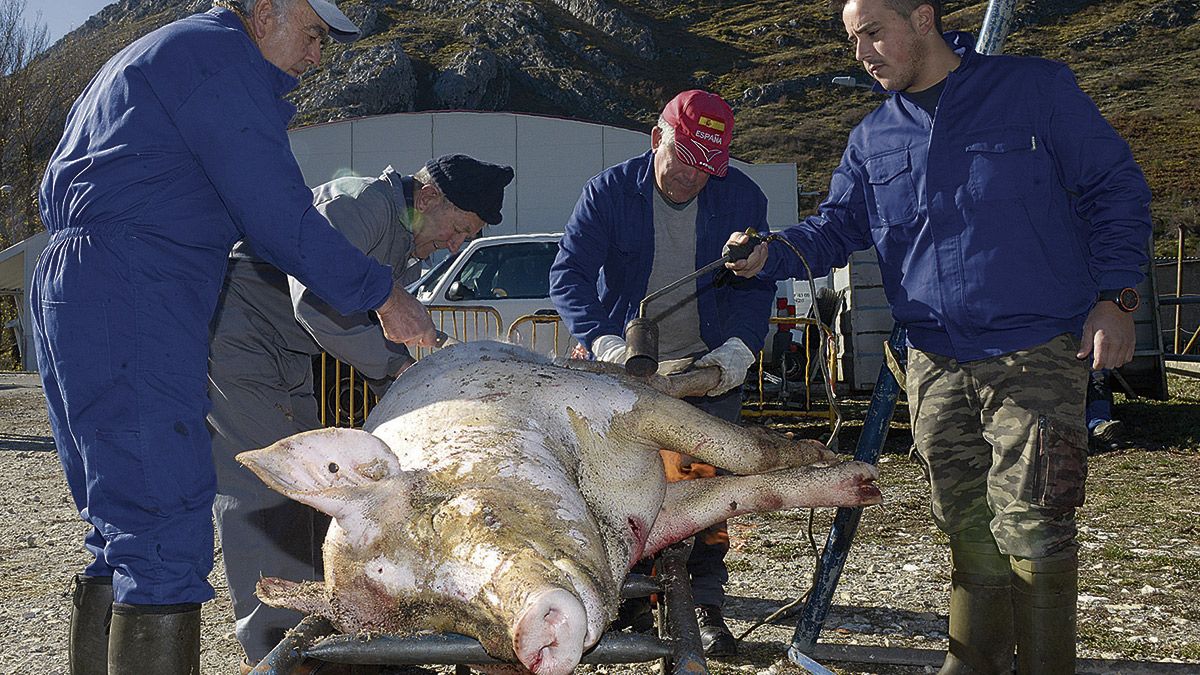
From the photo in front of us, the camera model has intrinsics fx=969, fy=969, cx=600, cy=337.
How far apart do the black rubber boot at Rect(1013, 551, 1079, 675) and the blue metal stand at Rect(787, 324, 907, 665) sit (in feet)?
1.73

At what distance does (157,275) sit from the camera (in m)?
2.21

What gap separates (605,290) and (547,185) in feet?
45.0

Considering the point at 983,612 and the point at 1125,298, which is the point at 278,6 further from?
the point at 983,612

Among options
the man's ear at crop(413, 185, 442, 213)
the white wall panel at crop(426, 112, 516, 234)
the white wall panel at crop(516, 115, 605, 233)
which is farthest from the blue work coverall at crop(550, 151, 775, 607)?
the white wall panel at crop(426, 112, 516, 234)

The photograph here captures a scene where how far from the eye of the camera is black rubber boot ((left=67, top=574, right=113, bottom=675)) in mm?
2433

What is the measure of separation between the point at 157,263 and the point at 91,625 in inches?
38.2

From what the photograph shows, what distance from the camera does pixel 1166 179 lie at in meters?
39.3

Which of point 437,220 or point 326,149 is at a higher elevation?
point 326,149

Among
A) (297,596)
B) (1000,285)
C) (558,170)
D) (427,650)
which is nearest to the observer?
(427,650)

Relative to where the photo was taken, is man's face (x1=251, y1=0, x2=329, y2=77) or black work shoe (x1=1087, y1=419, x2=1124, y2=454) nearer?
man's face (x1=251, y1=0, x2=329, y2=77)

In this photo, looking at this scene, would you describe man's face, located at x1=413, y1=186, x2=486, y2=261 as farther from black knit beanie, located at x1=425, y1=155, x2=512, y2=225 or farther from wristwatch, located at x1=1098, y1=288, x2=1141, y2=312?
wristwatch, located at x1=1098, y1=288, x2=1141, y2=312

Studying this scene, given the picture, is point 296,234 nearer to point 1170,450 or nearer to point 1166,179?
point 1170,450

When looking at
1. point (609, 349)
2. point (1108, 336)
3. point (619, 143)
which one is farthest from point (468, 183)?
point (619, 143)

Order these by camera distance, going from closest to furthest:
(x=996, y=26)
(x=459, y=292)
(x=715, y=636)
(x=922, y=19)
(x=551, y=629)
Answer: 1. (x=551, y=629)
2. (x=922, y=19)
3. (x=996, y=26)
4. (x=715, y=636)
5. (x=459, y=292)
